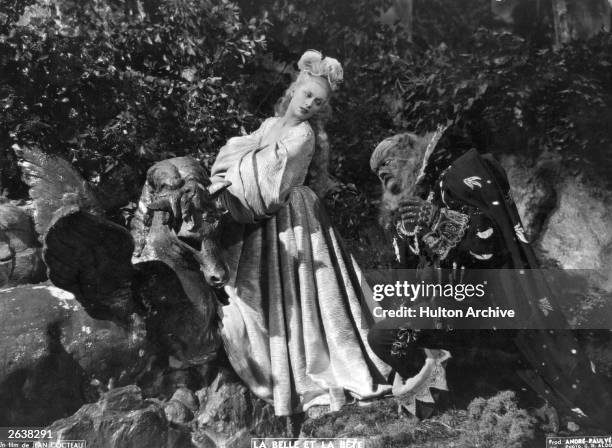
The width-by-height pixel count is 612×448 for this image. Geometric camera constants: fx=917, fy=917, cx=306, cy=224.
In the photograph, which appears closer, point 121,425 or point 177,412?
point 121,425

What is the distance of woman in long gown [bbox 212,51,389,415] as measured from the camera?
4301mm

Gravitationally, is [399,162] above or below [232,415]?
above

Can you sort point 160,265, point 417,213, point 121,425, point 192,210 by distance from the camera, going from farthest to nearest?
point 417,213
point 160,265
point 192,210
point 121,425

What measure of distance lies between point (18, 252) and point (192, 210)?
886 mm

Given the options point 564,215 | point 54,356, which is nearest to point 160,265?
point 54,356

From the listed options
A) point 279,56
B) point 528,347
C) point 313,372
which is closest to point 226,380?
point 313,372

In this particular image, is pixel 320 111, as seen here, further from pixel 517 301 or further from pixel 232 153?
pixel 517 301

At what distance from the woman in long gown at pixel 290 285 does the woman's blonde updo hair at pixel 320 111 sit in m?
0.04

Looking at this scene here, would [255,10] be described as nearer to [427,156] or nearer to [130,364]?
[427,156]

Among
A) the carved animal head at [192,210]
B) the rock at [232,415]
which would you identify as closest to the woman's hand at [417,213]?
the carved animal head at [192,210]

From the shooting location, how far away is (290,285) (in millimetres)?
4422

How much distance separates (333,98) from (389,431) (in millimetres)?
1746

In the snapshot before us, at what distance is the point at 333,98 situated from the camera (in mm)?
4828

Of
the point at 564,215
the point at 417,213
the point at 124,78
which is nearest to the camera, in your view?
the point at 417,213
